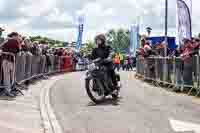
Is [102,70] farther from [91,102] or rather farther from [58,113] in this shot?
[58,113]

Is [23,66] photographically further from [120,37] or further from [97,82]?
[120,37]

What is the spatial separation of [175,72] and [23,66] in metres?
5.47

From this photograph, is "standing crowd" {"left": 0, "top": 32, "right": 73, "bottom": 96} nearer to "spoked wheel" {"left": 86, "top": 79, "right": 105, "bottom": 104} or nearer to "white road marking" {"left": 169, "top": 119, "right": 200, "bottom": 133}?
"spoked wheel" {"left": 86, "top": 79, "right": 105, "bottom": 104}

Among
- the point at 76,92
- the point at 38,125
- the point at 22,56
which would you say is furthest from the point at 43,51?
the point at 38,125

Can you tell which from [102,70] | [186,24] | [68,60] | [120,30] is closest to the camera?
[102,70]

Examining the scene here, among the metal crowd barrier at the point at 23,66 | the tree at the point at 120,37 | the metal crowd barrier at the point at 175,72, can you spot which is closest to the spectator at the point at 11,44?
the metal crowd barrier at the point at 23,66

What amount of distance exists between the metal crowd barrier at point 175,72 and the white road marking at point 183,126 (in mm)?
4829

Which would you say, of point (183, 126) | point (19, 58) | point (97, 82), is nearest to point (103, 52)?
point (97, 82)

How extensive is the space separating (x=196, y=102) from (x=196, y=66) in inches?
82.7

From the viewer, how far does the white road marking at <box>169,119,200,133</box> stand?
9.40 m

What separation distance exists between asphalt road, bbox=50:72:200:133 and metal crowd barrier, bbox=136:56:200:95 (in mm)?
624

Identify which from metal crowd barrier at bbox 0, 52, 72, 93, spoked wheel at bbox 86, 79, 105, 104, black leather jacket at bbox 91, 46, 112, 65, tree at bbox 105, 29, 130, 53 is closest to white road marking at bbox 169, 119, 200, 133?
spoked wheel at bbox 86, 79, 105, 104

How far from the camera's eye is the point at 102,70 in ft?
44.0

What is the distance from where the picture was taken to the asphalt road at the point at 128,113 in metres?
9.62
